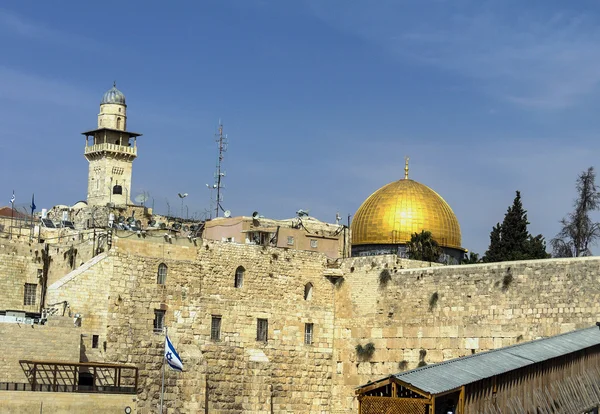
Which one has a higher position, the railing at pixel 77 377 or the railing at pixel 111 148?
the railing at pixel 111 148

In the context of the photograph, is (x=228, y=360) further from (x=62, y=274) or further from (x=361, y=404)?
(x=361, y=404)

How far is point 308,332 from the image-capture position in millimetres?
38844

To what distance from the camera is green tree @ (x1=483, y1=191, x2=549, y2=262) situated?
142 feet

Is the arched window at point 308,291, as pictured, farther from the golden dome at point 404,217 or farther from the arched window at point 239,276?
the golden dome at point 404,217

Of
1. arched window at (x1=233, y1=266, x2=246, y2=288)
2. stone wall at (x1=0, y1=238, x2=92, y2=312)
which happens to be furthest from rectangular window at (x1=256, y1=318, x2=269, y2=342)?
stone wall at (x1=0, y1=238, x2=92, y2=312)

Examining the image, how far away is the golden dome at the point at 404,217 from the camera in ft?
153

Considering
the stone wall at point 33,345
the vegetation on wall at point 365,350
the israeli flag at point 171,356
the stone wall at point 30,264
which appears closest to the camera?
the stone wall at point 33,345

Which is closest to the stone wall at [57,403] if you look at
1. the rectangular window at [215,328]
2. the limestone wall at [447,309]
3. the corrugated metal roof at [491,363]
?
the rectangular window at [215,328]

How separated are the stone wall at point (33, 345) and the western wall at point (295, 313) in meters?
0.98

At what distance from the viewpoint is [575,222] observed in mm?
45469

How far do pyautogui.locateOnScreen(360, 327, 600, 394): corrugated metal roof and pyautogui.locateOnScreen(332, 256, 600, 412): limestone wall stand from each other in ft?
9.82

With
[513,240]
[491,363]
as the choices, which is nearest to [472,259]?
[513,240]

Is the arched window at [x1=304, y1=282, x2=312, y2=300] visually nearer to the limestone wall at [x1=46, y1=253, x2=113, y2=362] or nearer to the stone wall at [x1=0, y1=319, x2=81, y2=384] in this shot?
the limestone wall at [x1=46, y1=253, x2=113, y2=362]

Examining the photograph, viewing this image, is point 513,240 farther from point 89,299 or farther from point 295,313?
point 89,299
